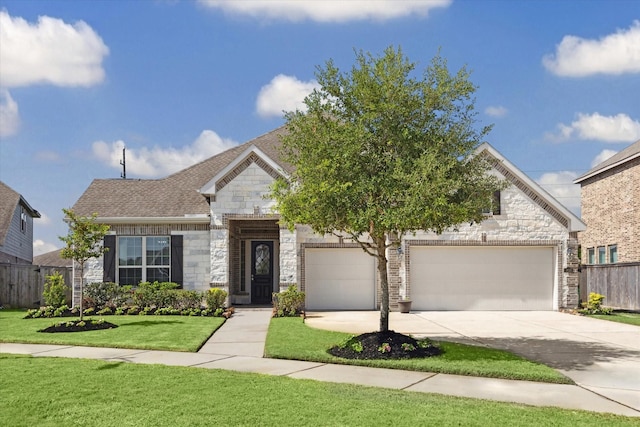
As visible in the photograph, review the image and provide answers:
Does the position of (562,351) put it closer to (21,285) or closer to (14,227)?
(21,285)

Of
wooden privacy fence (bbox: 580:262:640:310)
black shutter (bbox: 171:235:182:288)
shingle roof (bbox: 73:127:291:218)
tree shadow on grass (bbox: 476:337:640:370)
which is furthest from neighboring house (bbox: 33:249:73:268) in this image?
tree shadow on grass (bbox: 476:337:640:370)

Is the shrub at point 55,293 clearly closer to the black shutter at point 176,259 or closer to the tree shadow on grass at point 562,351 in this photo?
the black shutter at point 176,259

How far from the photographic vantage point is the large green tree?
447 inches

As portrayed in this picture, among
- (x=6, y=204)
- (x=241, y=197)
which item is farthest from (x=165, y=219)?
(x=6, y=204)

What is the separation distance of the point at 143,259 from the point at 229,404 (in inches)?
599

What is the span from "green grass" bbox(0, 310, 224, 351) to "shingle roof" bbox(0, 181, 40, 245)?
533 inches

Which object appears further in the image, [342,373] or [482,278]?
[482,278]

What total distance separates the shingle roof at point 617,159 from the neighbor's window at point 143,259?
20985mm

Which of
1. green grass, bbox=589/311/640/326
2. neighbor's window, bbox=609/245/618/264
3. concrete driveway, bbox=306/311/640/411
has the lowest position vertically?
green grass, bbox=589/311/640/326

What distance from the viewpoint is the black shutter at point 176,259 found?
854 inches

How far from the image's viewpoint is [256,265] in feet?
81.0

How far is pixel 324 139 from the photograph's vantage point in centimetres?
1179

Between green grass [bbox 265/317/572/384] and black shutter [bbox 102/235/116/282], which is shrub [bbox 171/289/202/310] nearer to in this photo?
black shutter [bbox 102/235/116/282]

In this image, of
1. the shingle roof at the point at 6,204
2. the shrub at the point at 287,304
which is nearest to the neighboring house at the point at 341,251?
the shrub at the point at 287,304
